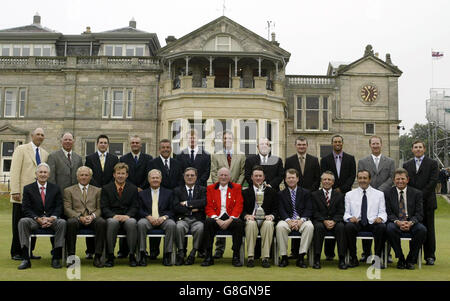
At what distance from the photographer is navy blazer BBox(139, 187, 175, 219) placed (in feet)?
29.5

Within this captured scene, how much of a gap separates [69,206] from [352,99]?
27.7 m

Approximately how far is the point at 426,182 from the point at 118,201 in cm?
561

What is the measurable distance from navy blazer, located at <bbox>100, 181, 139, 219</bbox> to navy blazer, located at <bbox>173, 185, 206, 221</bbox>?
0.76 metres

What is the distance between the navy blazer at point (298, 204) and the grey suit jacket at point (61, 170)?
3860 millimetres

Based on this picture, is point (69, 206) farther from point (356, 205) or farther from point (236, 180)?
point (356, 205)

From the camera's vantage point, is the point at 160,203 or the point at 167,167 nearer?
the point at 160,203

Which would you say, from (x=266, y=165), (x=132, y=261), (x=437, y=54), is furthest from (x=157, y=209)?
(x=437, y=54)

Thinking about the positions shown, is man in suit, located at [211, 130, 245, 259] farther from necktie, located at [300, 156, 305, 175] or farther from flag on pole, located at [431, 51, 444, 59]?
flag on pole, located at [431, 51, 444, 59]

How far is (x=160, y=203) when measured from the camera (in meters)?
9.02

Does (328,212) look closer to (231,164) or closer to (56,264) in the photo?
(231,164)

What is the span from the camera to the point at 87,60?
108 feet

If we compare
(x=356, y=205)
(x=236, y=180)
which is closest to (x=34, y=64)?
(x=236, y=180)

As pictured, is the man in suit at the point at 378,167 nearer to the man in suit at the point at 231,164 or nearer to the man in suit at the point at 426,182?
the man in suit at the point at 426,182

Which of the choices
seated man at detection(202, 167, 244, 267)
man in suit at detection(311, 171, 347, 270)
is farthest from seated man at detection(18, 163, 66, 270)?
man in suit at detection(311, 171, 347, 270)
